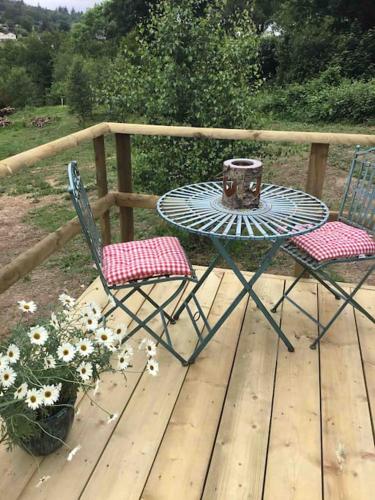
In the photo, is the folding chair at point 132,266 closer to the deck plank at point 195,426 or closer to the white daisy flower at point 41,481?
the deck plank at point 195,426

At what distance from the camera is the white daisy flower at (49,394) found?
4.51 feet

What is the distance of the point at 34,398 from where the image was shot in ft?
4.48

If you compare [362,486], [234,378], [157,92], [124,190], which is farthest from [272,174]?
[362,486]

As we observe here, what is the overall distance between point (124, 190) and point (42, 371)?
1739 mm

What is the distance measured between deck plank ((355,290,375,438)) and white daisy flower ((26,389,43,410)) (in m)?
1.25

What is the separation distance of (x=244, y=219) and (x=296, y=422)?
2.73 ft

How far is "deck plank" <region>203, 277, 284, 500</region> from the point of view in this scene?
5.04ft

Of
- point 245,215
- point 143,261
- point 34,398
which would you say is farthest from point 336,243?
point 34,398

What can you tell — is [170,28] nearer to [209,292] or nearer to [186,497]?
[209,292]

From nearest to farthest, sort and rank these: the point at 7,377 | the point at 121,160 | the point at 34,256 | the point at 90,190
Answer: the point at 7,377 < the point at 34,256 < the point at 121,160 < the point at 90,190

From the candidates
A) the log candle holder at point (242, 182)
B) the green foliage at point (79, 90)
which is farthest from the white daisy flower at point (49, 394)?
the green foliage at point (79, 90)

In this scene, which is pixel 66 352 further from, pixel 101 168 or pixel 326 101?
pixel 326 101

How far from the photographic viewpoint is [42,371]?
1480 millimetres

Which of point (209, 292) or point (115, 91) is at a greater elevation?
point (115, 91)
